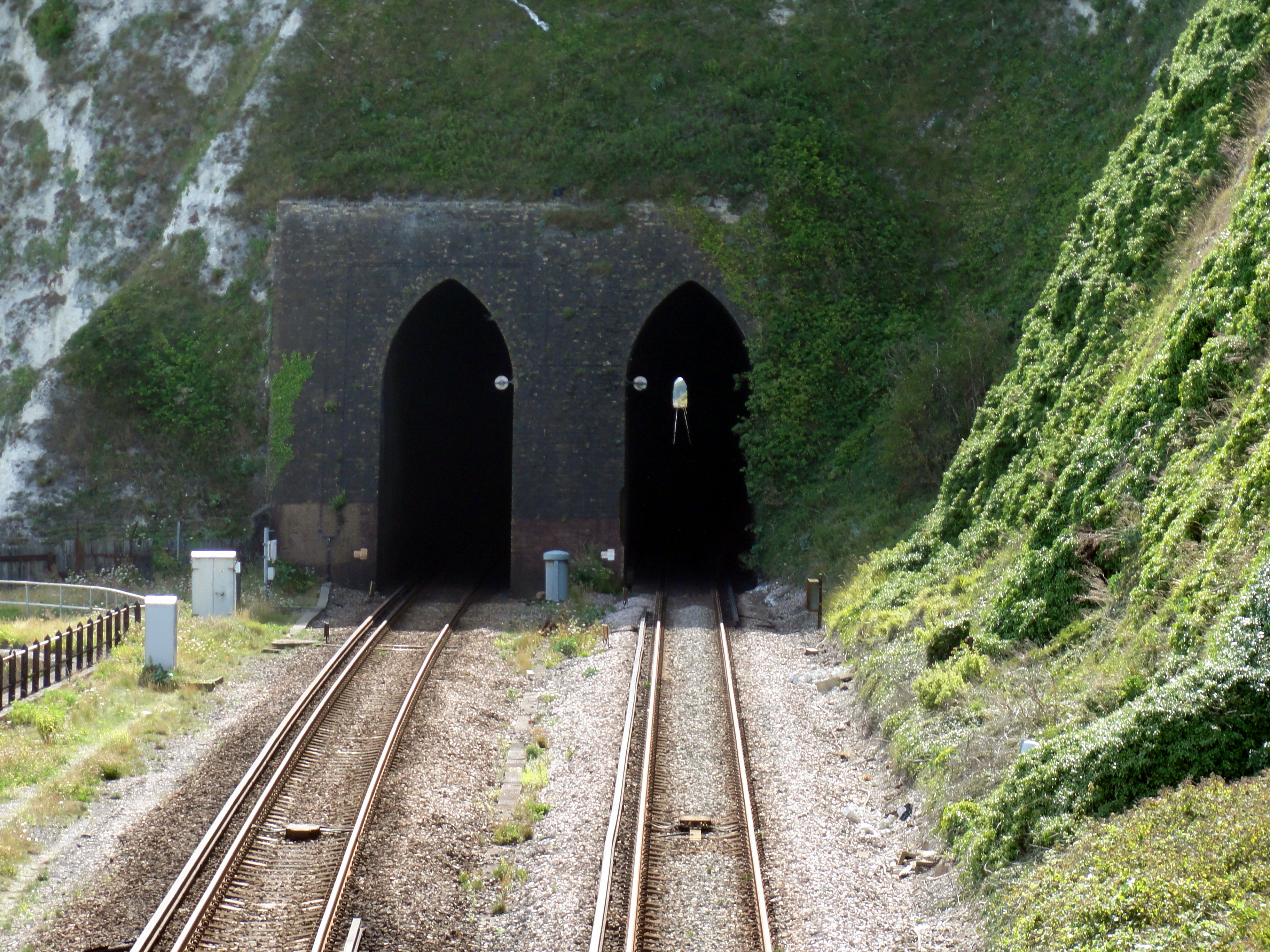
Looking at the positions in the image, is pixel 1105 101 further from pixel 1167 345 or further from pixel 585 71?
pixel 1167 345

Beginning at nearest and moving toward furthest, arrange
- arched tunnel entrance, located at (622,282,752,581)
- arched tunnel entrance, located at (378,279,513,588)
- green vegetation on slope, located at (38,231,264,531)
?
1. green vegetation on slope, located at (38,231,264,531)
2. arched tunnel entrance, located at (378,279,513,588)
3. arched tunnel entrance, located at (622,282,752,581)

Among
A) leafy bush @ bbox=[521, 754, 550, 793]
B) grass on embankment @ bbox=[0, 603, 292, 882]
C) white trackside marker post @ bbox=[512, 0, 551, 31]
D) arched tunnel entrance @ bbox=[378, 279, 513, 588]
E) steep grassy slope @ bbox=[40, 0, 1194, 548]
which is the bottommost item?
leafy bush @ bbox=[521, 754, 550, 793]

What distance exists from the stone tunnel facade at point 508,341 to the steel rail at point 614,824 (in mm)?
9437

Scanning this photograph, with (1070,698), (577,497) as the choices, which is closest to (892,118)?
(577,497)

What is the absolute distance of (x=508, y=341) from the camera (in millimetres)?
25516

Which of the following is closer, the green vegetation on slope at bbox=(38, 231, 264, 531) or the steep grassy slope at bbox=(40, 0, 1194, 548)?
the steep grassy slope at bbox=(40, 0, 1194, 548)

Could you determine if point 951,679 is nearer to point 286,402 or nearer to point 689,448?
point 286,402

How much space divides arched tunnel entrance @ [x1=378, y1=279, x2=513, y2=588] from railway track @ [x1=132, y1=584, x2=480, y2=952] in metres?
10.8

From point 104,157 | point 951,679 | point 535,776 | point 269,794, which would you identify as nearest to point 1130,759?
point 951,679

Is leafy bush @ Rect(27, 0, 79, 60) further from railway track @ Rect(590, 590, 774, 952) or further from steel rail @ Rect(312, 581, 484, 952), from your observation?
railway track @ Rect(590, 590, 774, 952)

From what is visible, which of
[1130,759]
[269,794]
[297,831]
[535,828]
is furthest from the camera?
[269,794]

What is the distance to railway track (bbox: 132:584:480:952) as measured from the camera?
8.95m

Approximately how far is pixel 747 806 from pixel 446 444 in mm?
24134

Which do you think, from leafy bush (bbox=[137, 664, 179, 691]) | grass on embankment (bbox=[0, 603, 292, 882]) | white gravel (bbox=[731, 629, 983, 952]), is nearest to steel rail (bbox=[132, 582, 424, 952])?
grass on embankment (bbox=[0, 603, 292, 882])
